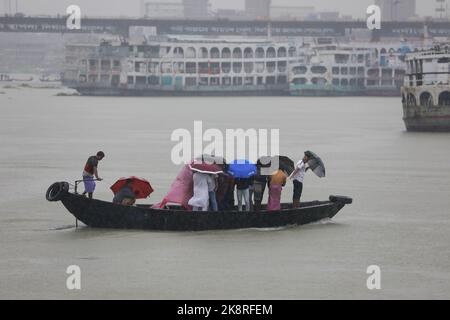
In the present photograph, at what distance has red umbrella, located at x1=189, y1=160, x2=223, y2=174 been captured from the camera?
1877 cm

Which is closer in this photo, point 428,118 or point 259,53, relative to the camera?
point 428,118

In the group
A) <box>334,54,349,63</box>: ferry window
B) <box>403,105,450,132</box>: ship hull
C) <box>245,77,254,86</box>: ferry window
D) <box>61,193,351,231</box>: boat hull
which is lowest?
<box>245,77,254,86</box>: ferry window

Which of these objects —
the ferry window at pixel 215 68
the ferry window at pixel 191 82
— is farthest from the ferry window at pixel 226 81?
the ferry window at pixel 191 82

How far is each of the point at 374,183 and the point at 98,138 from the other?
20259mm

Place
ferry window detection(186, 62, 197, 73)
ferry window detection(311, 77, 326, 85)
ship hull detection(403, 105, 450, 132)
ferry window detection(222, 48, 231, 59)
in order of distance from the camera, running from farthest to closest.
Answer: ferry window detection(222, 48, 231, 59) < ferry window detection(186, 62, 197, 73) < ferry window detection(311, 77, 326, 85) < ship hull detection(403, 105, 450, 132)

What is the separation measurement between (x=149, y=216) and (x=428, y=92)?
3273cm

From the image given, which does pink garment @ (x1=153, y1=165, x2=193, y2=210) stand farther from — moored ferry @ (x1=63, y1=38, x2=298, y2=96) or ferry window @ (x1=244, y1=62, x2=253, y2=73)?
ferry window @ (x1=244, y1=62, x2=253, y2=73)

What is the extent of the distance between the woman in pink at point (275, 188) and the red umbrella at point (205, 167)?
2.94 ft

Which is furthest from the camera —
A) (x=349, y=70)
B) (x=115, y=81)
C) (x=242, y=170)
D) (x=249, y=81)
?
(x=249, y=81)

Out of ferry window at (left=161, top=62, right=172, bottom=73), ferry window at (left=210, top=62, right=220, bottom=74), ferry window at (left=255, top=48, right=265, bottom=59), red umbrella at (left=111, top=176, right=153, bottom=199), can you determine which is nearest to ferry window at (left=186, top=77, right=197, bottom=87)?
ferry window at (left=210, top=62, right=220, bottom=74)

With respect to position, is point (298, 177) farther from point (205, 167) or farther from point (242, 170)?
point (205, 167)

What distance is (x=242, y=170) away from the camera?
19.1 metres

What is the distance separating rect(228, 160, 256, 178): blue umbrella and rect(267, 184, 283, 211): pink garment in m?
0.39

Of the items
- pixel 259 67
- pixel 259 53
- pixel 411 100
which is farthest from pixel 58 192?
pixel 259 53
